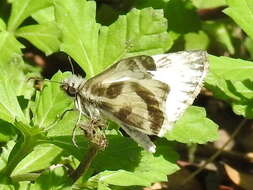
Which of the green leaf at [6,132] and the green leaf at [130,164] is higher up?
the green leaf at [6,132]

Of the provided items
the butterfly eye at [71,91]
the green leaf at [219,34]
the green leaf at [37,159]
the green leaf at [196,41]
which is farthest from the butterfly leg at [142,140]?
the green leaf at [219,34]

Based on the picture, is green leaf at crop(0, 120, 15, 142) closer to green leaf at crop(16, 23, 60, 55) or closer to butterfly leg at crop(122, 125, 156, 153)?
butterfly leg at crop(122, 125, 156, 153)

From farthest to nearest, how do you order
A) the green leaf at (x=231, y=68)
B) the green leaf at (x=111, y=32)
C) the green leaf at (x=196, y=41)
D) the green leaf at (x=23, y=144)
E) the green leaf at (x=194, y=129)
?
the green leaf at (x=196, y=41) < the green leaf at (x=231, y=68) < the green leaf at (x=111, y=32) < the green leaf at (x=194, y=129) < the green leaf at (x=23, y=144)

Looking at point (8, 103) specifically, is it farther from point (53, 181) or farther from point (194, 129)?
point (194, 129)

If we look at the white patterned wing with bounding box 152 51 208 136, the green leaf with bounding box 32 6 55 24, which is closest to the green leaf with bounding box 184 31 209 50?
the green leaf with bounding box 32 6 55 24

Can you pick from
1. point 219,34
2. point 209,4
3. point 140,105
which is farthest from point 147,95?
point 219,34

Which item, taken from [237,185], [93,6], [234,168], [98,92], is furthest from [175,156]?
[234,168]

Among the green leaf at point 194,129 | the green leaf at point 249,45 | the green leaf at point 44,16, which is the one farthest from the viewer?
the green leaf at point 249,45

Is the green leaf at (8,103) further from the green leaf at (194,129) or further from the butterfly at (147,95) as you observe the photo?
the green leaf at (194,129)

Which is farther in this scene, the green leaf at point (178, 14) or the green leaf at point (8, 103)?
the green leaf at point (178, 14)
